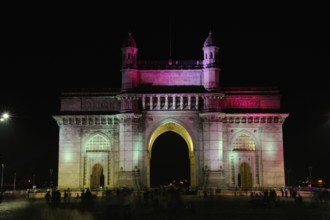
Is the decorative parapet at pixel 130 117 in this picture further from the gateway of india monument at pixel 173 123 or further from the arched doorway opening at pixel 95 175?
the arched doorway opening at pixel 95 175

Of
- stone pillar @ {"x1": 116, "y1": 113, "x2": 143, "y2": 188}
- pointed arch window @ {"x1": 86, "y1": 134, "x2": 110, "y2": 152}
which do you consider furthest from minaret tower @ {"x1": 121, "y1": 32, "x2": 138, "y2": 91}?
pointed arch window @ {"x1": 86, "y1": 134, "x2": 110, "y2": 152}

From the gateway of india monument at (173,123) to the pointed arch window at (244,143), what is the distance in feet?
0.38

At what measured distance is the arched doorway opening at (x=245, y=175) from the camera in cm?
5784

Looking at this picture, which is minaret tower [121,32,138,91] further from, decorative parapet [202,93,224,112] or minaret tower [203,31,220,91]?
decorative parapet [202,93,224,112]

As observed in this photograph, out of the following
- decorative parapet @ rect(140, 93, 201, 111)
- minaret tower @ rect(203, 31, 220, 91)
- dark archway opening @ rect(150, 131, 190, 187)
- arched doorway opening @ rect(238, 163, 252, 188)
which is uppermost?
minaret tower @ rect(203, 31, 220, 91)

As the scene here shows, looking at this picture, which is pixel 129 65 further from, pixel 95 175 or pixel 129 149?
pixel 95 175

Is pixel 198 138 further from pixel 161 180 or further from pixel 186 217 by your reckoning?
pixel 161 180

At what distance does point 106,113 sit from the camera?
186 ft

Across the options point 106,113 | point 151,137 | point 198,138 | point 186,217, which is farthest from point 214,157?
point 186,217

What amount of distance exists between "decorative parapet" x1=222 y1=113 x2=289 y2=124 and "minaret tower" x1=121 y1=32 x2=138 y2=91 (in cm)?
1130

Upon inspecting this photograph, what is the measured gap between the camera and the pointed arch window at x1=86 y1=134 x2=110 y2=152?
2258 inches

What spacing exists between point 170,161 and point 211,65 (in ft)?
116

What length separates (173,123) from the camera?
56.9 m

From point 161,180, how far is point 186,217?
A: 65095 millimetres
